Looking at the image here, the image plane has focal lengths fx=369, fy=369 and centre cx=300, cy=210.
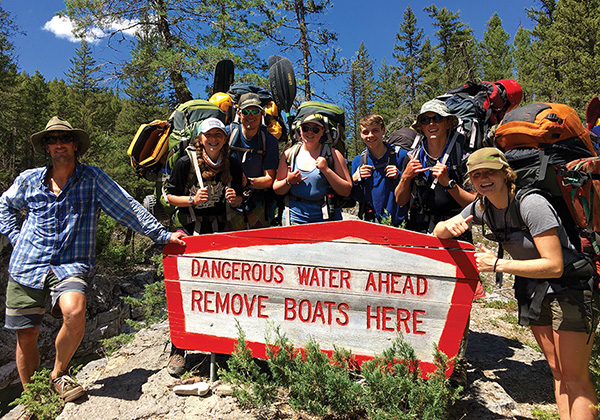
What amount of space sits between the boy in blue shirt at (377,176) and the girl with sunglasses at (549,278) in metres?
1.25

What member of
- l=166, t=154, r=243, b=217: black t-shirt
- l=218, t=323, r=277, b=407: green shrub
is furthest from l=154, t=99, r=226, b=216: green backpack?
l=218, t=323, r=277, b=407: green shrub

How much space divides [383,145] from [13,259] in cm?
365

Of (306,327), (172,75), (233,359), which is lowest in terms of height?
(233,359)

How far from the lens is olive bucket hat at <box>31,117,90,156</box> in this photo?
3.41 metres

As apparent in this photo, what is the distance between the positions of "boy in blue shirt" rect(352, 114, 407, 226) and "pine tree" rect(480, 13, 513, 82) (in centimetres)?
4688

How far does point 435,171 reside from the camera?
322 centimetres

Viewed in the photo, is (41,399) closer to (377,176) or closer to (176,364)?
(176,364)

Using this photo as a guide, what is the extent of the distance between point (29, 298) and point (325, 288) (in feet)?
8.63

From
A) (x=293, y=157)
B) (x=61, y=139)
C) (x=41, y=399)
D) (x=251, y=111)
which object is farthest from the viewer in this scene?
(x=251, y=111)

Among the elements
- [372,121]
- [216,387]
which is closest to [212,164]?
[372,121]

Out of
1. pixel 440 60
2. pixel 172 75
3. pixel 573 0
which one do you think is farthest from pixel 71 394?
pixel 440 60

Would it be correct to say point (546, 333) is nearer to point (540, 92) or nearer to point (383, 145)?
point (383, 145)

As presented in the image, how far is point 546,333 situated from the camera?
257 cm

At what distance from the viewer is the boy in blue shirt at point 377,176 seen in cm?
374
